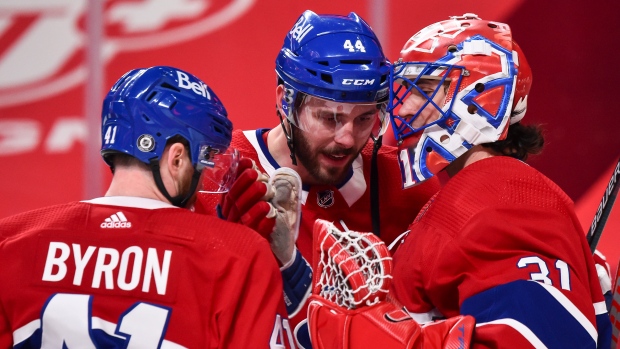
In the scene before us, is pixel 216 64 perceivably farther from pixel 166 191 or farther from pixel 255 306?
pixel 255 306

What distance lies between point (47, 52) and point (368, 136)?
110 inches

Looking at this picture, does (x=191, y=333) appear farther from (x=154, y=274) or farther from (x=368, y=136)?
(x=368, y=136)

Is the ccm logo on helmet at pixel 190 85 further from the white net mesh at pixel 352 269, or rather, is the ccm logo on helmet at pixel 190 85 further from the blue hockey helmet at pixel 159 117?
the white net mesh at pixel 352 269

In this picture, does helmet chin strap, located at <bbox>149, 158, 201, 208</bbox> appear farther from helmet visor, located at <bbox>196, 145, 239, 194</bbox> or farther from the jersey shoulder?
the jersey shoulder

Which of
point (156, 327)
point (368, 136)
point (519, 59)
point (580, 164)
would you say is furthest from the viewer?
point (580, 164)

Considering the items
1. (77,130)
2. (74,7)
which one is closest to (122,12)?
(74,7)

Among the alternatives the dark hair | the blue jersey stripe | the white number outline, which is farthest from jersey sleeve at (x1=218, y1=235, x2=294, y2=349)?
the dark hair

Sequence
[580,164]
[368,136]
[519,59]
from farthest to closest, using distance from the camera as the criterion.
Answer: [580,164]
[368,136]
[519,59]

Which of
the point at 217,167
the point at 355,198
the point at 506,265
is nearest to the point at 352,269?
the point at 506,265

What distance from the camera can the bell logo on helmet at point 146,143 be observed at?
2381 mm

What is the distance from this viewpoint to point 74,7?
5266 millimetres

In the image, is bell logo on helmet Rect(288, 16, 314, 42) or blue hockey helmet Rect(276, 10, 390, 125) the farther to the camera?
bell logo on helmet Rect(288, 16, 314, 42)

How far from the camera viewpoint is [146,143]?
238 cm

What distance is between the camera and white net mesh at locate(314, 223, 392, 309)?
2.37 m
